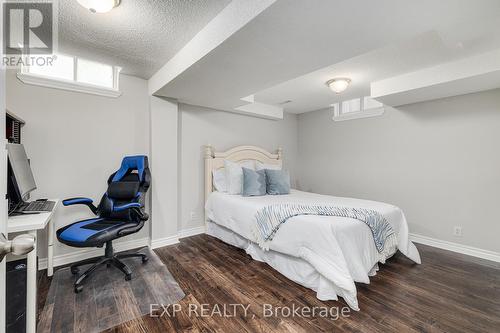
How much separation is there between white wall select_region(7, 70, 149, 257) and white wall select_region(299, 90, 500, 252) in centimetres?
343

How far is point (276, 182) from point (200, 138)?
141 centimetres

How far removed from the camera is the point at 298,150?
16.8 ft

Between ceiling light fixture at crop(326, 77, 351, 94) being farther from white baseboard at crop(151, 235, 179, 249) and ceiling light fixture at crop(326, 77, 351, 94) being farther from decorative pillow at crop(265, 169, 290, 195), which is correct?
white baseboard at crop(151, 235, 179, 249)

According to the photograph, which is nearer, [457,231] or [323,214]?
[323,214]

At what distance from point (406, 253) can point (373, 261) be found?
0.67 meters

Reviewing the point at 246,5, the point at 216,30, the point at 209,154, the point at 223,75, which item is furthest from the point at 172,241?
the point at 246,5

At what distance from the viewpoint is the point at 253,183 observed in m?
3.38

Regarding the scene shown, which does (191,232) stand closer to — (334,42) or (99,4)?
(99,4)

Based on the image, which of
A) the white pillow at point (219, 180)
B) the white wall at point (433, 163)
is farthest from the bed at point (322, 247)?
the white wall at point (433, 163)

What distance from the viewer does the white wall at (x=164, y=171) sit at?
9.95ft

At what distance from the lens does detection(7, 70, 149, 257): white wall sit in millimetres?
2383

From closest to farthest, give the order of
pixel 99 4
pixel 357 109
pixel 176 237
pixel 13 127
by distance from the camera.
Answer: pixel 99 4
pixel 13 127
pixel 176 237
pixel 357 109

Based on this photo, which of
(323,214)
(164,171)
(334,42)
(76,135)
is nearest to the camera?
(334,42)

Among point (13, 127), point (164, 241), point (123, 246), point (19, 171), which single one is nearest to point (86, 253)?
point (123, 246)
